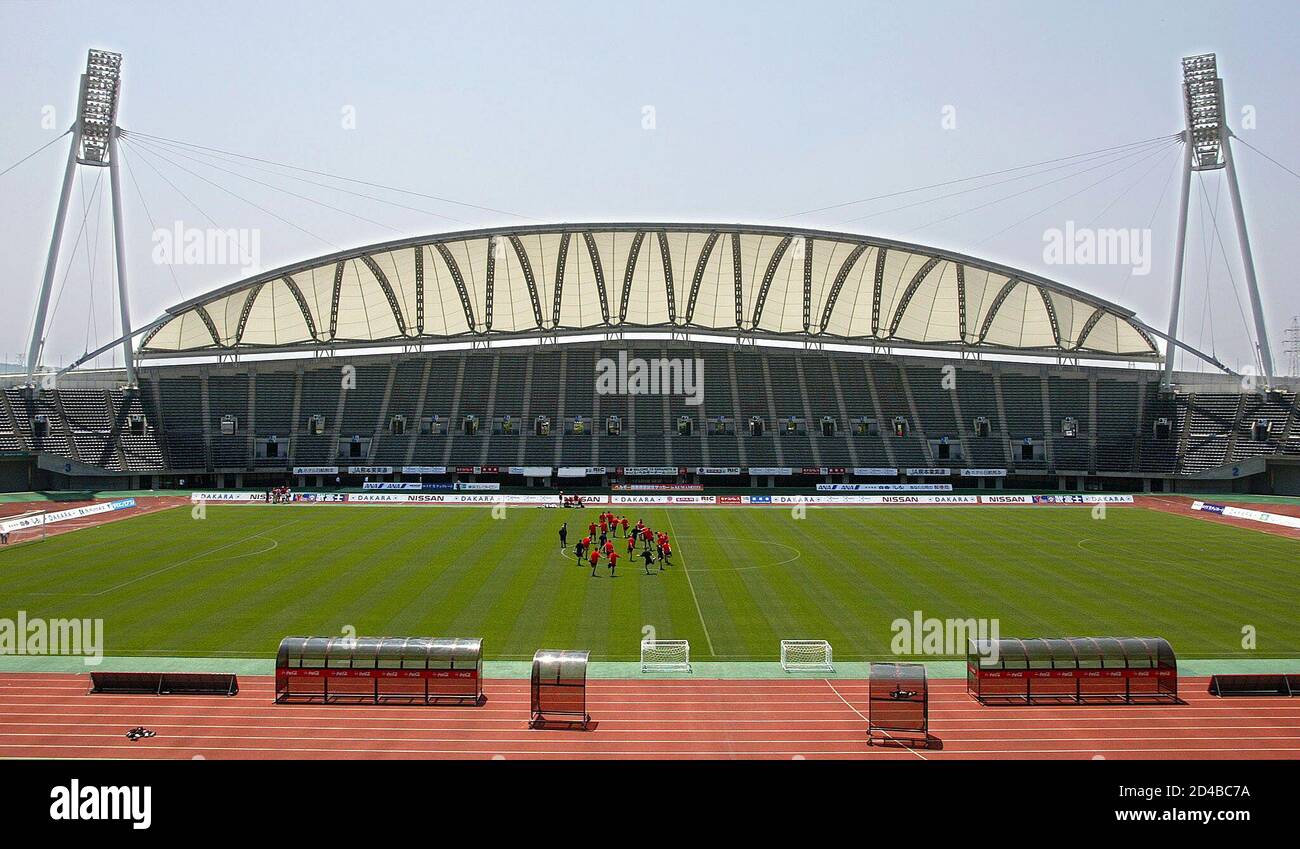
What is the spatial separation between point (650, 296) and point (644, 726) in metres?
54.5

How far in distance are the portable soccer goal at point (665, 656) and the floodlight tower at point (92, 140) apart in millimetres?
56066

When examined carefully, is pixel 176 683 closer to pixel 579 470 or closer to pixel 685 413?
pixel 579 470

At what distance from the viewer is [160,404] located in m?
66.5

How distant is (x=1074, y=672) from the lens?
57.1ft

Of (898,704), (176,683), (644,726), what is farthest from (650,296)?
(898,704)

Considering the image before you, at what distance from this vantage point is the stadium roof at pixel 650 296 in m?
62.5

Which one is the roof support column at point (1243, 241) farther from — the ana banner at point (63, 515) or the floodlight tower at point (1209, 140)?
the ana banner at point (63, 515)

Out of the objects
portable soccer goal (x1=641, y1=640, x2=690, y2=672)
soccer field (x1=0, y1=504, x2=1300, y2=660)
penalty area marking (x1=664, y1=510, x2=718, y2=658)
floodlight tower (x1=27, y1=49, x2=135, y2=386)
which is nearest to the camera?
portable soccer goal (x1=641, y1=640, x2=690, y2=672)

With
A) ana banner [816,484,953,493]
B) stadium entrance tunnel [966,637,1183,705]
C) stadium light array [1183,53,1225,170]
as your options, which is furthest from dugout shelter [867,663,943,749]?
stadium light array [1183,53,1225,170]

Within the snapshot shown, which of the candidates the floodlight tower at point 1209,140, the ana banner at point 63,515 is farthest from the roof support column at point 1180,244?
the ana banner at point 63,515

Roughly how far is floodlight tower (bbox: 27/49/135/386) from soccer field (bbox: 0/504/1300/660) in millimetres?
23640

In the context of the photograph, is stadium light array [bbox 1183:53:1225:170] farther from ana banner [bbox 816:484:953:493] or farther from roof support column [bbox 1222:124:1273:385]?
ana banner [bbox 816:484:953:493]

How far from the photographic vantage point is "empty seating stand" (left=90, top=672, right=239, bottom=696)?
56.5 ft
